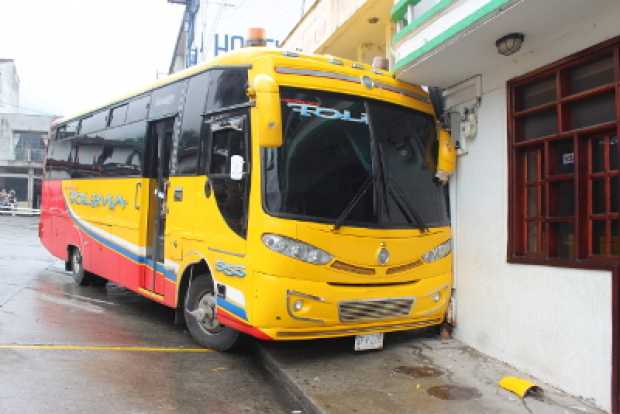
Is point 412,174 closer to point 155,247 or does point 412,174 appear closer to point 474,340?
point 474,340

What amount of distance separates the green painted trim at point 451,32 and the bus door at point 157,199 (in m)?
3.03

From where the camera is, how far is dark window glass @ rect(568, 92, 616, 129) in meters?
4.86

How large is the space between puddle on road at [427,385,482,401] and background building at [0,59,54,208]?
1584 inches

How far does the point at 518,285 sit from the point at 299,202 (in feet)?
7.66

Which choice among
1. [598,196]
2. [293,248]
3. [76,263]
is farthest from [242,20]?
[598,196]

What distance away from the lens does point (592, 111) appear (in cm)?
505

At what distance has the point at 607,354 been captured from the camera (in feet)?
15.1

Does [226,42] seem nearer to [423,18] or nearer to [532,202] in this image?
[423,18]

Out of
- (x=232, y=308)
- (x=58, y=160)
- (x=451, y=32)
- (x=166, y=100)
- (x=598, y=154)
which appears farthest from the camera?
(x=58, y=160)

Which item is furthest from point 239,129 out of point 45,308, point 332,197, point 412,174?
point 45,308

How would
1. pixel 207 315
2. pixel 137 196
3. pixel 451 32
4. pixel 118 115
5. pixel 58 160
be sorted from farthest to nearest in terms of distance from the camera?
1. pixel 58 160
2. pixel 118 115
3. pixel 137 196
4. pixel 207 315
5. pixel 451 32

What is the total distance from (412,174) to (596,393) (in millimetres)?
2664

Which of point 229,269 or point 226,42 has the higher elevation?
point 226,42

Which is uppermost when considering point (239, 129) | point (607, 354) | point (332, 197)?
point (239, 129)
